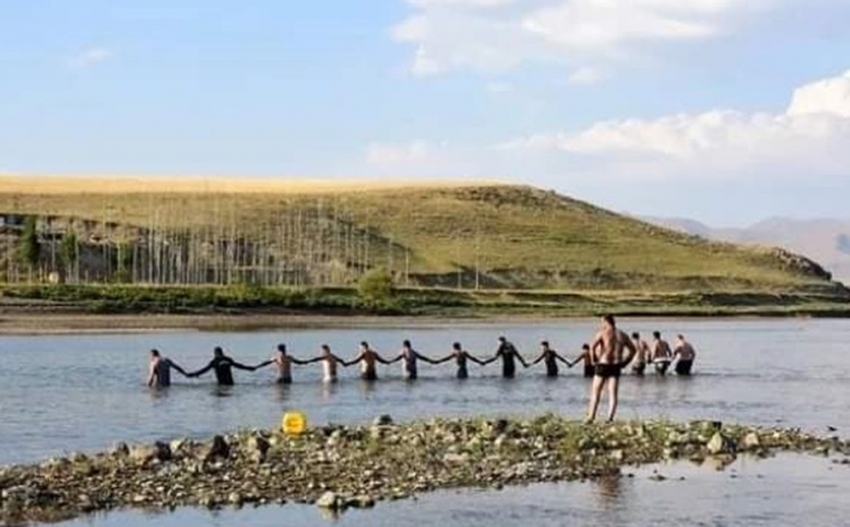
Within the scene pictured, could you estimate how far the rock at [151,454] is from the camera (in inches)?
1025

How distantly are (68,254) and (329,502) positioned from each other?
404 feet

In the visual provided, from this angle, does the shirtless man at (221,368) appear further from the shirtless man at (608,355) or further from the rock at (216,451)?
the rock at (216,451)

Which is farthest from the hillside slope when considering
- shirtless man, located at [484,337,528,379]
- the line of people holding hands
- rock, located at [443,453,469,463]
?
rock, located at [443,453,469,463]

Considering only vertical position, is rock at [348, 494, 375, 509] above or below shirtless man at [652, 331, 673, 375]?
below

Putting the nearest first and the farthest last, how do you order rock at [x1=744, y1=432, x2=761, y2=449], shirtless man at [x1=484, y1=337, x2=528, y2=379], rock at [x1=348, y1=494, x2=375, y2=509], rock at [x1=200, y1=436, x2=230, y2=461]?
rock at [x1=348, y1=494, x2=375, y2=509]
rock at [x1=200, y1=436, x2=230, y2=461]
rock at [x1=744, y1=432, x2=761, y2=449]
shirtless man at [x1=484, y1=337, x2=528, y2=379]

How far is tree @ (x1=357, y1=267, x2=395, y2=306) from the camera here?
12915 centimetres

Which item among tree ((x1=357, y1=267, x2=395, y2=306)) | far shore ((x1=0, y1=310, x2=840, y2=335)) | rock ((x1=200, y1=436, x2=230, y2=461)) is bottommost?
rock ((x1=200, y1=436, x2=230, y2=461))

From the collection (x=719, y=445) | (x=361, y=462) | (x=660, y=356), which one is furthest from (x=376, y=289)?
(x=361, y=462)

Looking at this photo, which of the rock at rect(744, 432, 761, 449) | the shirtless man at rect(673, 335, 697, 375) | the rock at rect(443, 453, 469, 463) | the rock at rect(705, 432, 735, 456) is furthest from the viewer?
A: the shirtless man at rect(673, 335, 697, 375)

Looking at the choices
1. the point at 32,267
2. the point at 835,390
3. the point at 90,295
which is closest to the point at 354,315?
the point at 90,295

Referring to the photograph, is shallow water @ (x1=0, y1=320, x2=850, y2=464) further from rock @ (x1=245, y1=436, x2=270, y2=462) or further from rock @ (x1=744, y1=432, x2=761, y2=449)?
rock @ (x1=744, y1=432, x2=761, y2=449)

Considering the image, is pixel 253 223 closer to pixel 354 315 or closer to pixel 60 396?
pixel 354 315

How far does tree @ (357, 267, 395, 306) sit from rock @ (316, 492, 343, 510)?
344 ft

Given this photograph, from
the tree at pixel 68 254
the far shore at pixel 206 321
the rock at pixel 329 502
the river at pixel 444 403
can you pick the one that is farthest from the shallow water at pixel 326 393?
the tree at pixel 68 254
